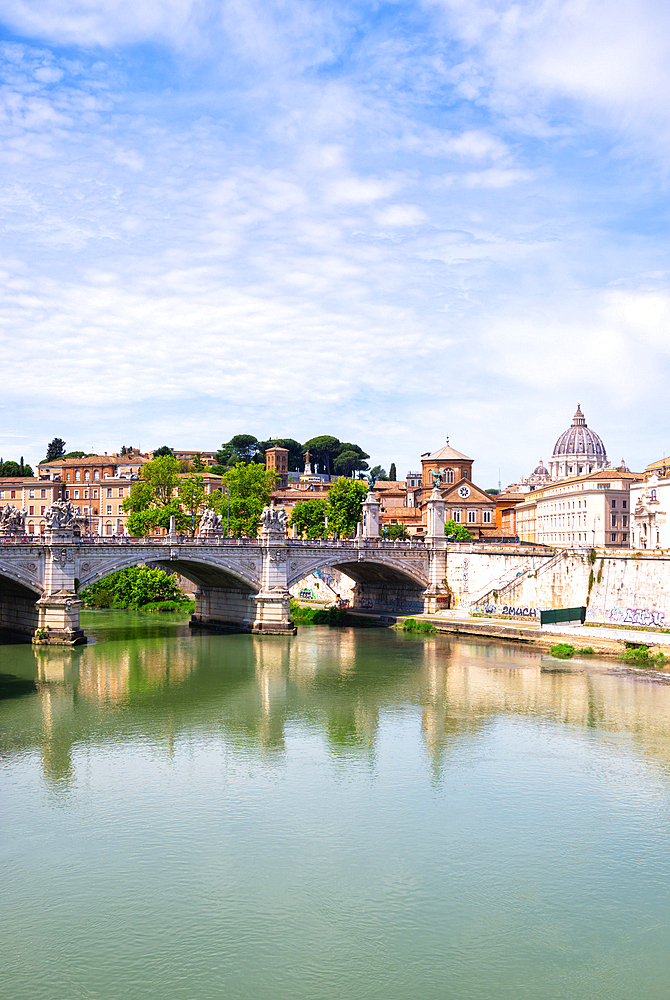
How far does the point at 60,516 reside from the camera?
3891 cm

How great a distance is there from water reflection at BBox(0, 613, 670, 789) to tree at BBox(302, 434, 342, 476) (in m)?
81.9

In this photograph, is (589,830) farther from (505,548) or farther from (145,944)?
(505,548)

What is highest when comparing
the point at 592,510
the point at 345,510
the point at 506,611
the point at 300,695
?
the point at 592,510

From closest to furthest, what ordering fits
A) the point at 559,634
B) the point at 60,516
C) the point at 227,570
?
1. the point at 60,516
2. the point at 559,634
3. the point at 227,570

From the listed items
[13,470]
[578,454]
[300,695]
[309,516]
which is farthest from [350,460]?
[300,695]

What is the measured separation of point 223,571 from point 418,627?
11.0 meters

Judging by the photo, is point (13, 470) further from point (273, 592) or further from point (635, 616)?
point (635, 616)

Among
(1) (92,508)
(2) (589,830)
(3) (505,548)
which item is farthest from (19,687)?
(1) (92,508)

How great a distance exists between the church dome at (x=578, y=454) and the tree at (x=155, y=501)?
67.9m

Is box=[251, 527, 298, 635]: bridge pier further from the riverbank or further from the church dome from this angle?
the church dome

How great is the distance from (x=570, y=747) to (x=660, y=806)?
479cm

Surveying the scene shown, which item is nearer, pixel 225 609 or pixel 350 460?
pixel 225 609

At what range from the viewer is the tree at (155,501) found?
65.6 metres

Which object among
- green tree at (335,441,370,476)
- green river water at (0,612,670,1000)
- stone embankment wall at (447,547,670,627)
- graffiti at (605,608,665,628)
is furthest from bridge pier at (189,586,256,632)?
green tree at (335,441,370,476)
